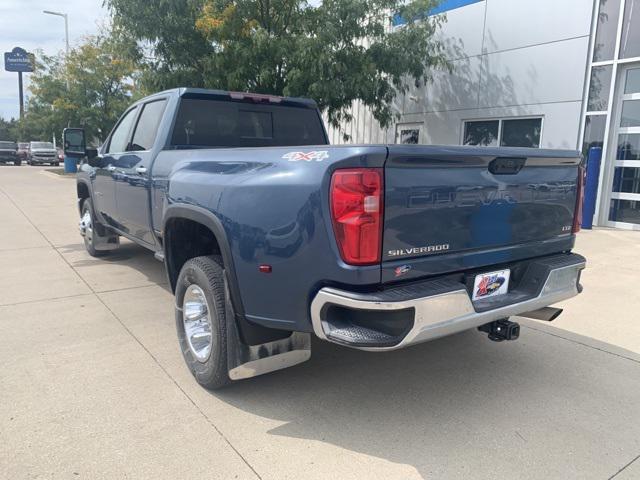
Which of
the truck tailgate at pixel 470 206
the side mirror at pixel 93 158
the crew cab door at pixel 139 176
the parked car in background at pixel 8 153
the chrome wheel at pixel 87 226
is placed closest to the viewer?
the truck tailgate at pixel 470 206

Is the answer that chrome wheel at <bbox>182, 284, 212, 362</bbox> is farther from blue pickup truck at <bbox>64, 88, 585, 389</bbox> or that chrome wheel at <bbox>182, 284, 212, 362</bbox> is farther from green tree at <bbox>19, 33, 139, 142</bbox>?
green tree at <bbox>19, 33, 139, 142</bbox>

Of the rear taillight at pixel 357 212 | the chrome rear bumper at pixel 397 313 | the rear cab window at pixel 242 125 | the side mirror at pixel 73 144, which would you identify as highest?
the rear cab window at pixel 242 125

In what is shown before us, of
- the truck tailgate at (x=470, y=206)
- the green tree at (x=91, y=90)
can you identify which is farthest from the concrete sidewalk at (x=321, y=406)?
the green tree at (x=91, y=90)

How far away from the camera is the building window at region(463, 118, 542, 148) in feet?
36.1

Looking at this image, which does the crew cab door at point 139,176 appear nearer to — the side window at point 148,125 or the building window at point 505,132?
the side window at point 148,125

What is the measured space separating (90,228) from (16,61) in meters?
68.6

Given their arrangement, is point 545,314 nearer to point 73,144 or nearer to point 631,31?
point 73,144

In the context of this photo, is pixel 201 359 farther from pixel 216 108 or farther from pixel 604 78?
pixel 604 78

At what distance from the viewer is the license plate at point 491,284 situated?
2.84 meters

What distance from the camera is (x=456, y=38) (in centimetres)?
1214

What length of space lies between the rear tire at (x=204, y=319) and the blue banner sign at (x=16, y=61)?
7052 centimetres

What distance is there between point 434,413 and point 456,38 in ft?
36.3

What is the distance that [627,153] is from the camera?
390 inches

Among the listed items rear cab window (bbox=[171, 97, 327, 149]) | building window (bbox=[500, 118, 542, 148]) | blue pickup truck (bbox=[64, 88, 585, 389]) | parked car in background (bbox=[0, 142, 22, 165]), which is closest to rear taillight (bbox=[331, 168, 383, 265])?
blue pickup truck (bbox=[64, 88, 585, 389])
